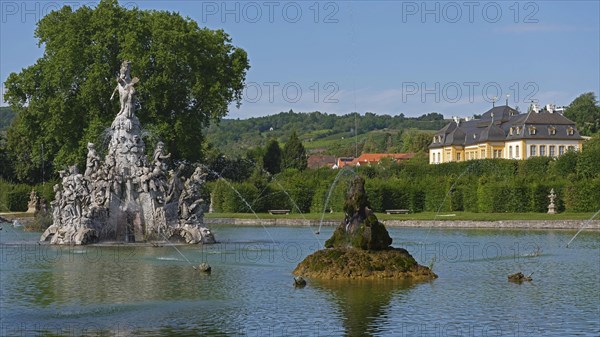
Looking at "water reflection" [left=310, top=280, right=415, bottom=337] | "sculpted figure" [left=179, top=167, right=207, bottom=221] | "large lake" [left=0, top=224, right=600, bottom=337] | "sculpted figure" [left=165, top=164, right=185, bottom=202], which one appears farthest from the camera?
"sculpted figure" [left=165, top=164, right=185, bottom=202]

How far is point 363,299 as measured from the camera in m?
20.9

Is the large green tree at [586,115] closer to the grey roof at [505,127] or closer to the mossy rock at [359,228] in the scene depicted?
the grey roof at [505,127]

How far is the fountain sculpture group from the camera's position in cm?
3572

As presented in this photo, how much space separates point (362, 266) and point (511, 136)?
93.8 metres

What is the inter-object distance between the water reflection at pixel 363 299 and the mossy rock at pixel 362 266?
1.47 feet

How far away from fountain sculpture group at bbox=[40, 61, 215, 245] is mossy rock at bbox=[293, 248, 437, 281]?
40.6 feet

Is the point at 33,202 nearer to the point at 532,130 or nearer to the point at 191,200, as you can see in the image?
the point at 191,200

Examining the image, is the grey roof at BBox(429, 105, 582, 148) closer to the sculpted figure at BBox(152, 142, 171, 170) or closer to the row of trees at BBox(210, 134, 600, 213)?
the row of trees at BBox(210, 134, 600, 213)

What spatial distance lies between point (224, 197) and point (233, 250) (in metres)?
32.6

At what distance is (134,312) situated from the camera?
1923 centimetres

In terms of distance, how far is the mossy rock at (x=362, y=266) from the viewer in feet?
79.3

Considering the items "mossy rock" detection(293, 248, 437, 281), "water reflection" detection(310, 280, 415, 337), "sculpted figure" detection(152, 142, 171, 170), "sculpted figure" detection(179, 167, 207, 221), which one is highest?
"sculpted figure" detection(152, 142, 171, 170)

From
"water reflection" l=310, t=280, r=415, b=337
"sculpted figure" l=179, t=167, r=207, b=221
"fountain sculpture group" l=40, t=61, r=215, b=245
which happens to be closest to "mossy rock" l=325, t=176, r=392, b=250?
"water reflection" l=310, t=280, r=415, b=337

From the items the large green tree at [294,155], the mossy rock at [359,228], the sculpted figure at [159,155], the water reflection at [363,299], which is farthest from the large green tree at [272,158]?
the water reflection at [363,299]
